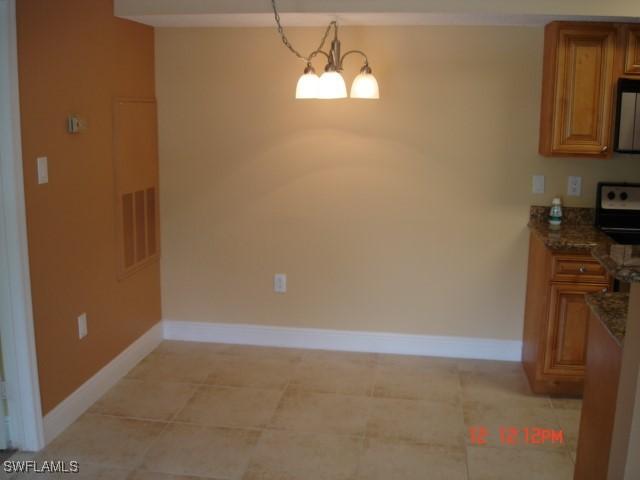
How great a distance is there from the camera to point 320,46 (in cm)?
400

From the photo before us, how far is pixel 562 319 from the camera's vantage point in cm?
361

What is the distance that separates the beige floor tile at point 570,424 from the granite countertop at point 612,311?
3.45 feet

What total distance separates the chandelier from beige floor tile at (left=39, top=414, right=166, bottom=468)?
192 cm

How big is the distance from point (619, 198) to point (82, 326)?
10.3 feet

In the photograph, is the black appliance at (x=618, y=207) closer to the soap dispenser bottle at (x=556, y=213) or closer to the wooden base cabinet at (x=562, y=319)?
the soap dispenser bottle at (x=556, y=213)

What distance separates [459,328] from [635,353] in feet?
7.90

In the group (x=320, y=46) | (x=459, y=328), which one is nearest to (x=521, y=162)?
(x=459, y=328)

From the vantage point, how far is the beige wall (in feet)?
13.1

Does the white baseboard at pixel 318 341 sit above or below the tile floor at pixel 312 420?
above

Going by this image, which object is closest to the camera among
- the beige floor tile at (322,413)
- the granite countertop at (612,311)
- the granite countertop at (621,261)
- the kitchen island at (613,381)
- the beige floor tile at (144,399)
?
the granite countertop at (621,261)

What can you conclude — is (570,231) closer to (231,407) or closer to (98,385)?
(231,407)

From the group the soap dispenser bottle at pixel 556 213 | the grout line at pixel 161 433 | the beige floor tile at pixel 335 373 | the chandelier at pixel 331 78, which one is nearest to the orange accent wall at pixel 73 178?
the grout line at pixel 161 433

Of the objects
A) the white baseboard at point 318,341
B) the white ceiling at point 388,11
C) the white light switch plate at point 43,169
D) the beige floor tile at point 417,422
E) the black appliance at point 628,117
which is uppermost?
the white ceiling at point 388,11

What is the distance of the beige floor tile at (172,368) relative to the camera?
12.9 feet
